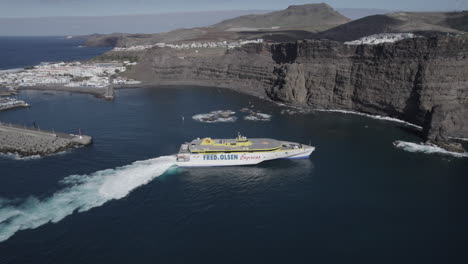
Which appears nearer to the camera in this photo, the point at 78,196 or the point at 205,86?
the point at 78,196

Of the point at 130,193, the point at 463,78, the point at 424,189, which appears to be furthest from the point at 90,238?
the point at 463,78

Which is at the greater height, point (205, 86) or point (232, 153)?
point (205, 86)

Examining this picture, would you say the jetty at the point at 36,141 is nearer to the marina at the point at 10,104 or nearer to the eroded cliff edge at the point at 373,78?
the marina at the point at 10,104

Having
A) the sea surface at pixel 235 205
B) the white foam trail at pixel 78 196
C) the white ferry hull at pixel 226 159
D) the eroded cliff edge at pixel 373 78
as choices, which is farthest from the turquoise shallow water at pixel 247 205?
the eroded cliff edge at pixel 373 78

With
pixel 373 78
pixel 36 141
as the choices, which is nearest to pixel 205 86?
pixel 373 78

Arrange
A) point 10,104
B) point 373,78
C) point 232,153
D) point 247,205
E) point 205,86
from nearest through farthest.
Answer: point 247,205 → point 232,153 → point 373,78 → point 10,104 → point 205,86

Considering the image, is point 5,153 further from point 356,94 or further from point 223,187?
point 356,94

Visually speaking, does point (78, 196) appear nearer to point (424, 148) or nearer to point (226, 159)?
point (226, 159)
